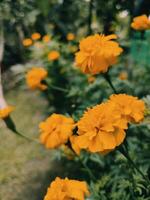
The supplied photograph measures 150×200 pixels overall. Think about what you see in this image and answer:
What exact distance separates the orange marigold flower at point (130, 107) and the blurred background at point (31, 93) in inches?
17.7

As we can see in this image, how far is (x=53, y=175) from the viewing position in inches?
128

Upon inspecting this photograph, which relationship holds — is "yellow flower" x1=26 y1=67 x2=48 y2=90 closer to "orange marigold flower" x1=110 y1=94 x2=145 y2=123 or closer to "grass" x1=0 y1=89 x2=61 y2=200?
"grass" x1=0 y1=89 x2=61 y2=200

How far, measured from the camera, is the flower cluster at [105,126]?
131 cm

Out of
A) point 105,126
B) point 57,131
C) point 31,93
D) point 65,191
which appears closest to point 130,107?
point 105,126

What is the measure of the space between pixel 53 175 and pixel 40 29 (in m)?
3.67

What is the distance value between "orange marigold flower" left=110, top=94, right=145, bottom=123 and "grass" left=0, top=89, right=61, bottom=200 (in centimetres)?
161

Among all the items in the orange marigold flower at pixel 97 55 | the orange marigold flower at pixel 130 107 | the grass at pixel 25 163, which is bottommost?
the grass at pixel 25 163

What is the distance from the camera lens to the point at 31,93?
17.4 feet

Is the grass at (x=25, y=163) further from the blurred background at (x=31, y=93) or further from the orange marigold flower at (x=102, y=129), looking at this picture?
the orange marigold flower at (x=102, y=129)

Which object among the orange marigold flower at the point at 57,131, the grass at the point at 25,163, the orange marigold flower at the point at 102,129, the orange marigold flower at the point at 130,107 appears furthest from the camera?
the grass at the point at 25,163

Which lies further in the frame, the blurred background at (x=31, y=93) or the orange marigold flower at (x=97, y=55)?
the blurred background at (x=31, y=93)

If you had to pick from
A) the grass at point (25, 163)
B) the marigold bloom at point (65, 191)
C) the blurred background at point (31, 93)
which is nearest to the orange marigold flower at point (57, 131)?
the marigold bloom at point (65, 191)

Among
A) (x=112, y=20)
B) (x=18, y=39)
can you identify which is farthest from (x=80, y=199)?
(x=18, y=39)

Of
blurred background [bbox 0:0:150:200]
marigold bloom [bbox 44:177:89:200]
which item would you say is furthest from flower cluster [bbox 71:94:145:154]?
blurred background [bbox 0:0:150:200]
